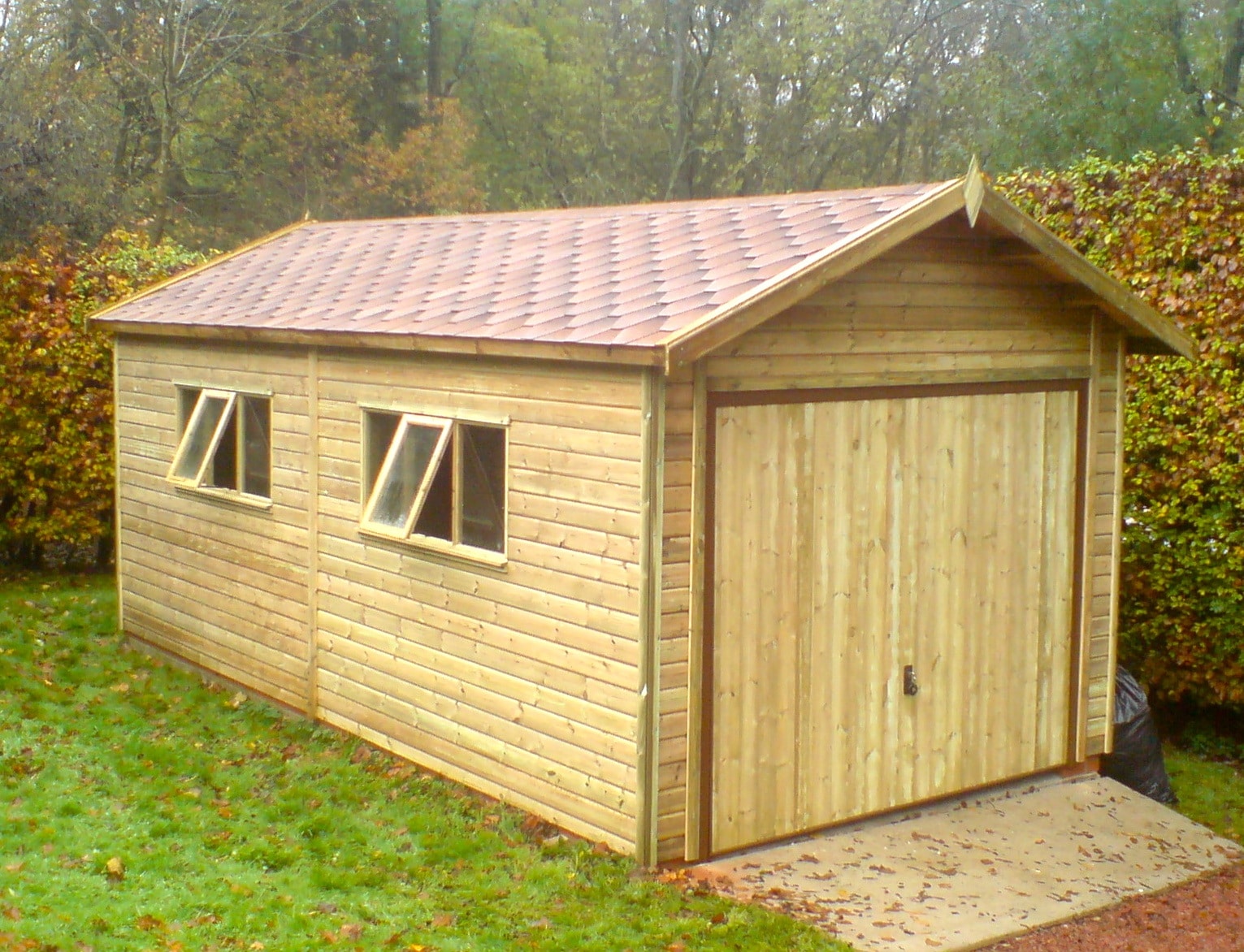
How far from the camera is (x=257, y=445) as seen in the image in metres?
9.96

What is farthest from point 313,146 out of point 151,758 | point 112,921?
point 112,921

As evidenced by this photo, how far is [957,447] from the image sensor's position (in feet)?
25.8

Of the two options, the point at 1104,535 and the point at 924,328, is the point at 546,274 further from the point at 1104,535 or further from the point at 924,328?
the point at 1104,535

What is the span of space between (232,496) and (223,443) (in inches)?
19.4

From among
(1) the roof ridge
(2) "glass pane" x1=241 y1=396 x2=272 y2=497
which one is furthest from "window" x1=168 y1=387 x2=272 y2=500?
(1) the roof ridge

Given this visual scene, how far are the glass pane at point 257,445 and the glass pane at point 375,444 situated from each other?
129 centimetres

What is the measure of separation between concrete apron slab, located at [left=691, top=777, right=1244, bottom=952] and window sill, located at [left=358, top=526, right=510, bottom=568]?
2040 millimetres

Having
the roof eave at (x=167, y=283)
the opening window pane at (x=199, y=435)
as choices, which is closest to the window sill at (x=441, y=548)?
the opening window pane at (x=199, y=435)

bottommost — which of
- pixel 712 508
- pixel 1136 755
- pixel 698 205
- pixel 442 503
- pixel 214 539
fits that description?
pixel 1136 755

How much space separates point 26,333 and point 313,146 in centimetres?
1714

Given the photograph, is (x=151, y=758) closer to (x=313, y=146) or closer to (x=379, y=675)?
(x=379, y=675)

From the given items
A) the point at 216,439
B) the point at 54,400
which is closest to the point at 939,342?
the point at 216,439

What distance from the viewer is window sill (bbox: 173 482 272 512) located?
386 inches

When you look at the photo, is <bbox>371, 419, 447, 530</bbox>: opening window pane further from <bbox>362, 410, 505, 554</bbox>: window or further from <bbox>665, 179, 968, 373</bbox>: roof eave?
<bbox>665, 179, 968, 373</bbox>: roof eave
